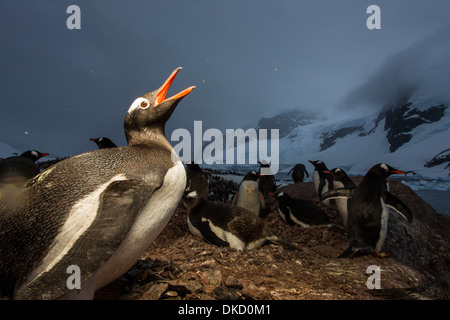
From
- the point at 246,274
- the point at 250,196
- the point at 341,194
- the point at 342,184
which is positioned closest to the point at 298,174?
the point at 342,184

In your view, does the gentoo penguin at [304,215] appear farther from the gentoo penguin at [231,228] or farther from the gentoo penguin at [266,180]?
the gentoo penguin at [266,180]

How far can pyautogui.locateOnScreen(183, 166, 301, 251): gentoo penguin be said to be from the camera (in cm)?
298

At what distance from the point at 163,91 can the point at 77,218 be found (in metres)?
1.03

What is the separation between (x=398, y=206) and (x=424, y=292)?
1.94 metres

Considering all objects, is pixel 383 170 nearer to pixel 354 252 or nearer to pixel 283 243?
pixel 354 252

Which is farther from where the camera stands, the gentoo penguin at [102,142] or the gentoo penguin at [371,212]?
the gentoo penguin at [102,142]

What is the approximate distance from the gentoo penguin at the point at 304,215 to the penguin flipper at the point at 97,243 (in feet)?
11.9

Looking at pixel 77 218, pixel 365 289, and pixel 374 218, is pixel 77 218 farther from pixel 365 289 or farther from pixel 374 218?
pixel 374 218

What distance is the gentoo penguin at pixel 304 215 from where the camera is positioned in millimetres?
4180

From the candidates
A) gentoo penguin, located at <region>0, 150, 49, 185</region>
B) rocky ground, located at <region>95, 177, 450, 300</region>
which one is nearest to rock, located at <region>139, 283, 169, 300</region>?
rocky ground, located at <region>95, 177, 450, 300</region>

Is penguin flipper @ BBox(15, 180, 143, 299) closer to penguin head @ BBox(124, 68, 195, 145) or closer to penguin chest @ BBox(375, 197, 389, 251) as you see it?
penguin head @ BBox(124, 68, 195, 145)

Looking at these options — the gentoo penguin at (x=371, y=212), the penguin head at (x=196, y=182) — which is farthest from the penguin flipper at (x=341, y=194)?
the penguin head at (x=196, y=182)

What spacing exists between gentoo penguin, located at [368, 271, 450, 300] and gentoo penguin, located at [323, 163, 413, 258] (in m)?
1.42
